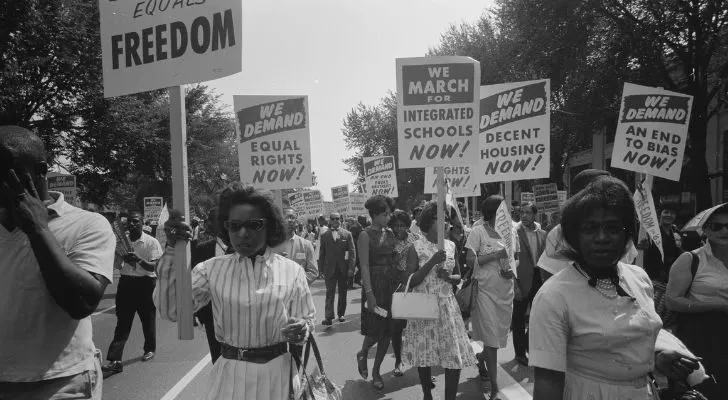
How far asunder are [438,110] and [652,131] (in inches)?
129

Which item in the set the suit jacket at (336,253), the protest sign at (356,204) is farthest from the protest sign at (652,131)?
the protest sign at (356,204)

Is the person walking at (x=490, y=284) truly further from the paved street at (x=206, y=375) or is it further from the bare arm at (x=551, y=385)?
the bare arm at (x=551, y=385)


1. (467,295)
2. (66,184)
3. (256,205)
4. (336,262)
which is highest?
(66,184)

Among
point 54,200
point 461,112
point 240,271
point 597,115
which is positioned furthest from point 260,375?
point 597,115

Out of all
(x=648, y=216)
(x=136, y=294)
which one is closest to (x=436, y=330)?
(x=648, y=216)

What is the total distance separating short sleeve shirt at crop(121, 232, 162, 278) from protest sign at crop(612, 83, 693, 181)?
6.28m

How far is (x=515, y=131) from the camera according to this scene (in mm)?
7645

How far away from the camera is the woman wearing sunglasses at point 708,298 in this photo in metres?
3.64

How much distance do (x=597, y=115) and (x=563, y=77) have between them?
7.14 feet

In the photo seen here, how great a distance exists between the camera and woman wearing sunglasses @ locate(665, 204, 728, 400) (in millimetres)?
3643

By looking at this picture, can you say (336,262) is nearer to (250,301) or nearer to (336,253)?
(336,253)

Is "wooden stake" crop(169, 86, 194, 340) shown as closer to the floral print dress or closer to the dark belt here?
the dark belt

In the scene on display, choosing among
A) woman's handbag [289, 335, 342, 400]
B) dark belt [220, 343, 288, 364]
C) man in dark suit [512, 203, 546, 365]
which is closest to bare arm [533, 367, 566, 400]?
woman's handbag [289, 335, 342, 400]

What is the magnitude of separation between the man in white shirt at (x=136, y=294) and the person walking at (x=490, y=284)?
13.0ft
